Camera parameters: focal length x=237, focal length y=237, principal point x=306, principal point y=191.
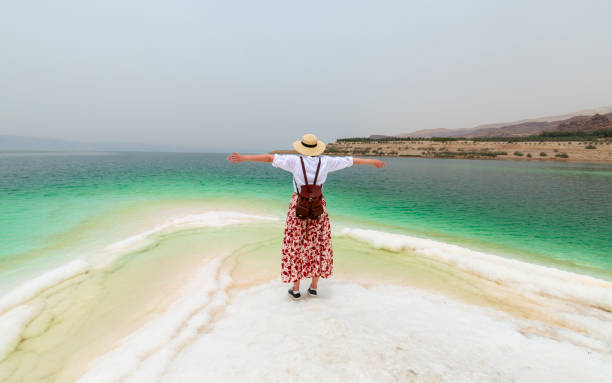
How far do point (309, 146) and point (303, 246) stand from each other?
173 cm

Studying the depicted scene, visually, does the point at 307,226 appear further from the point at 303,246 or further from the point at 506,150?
the point at 506,150

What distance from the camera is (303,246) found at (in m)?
4.14

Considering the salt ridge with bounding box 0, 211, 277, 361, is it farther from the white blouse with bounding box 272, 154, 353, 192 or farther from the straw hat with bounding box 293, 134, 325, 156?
the straw hat with bounding box 293, 134, 325, 156

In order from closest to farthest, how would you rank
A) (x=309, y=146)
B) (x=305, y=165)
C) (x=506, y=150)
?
(x=305, y=165) → (x=309, y=146) → (x=506, y=150)

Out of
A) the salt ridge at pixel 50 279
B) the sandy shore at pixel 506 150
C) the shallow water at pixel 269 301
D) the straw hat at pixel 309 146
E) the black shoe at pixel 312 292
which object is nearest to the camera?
the shallow water at pixel 269 301

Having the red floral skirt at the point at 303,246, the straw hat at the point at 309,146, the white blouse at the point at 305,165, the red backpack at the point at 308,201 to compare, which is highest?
the straw hat at the point at 309,146

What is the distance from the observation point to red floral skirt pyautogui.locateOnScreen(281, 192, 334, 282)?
4070 mm

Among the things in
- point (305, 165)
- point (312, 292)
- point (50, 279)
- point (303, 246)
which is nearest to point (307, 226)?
point (303, 246)

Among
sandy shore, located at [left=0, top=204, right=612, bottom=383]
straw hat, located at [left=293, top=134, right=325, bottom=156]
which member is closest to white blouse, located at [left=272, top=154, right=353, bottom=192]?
straw hat, located at [left=293, top=134, right=325, bottom=156]

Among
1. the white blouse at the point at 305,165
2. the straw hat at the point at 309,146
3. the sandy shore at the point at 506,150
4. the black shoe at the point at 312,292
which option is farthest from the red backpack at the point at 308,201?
the sandy shore at the point at 506,150

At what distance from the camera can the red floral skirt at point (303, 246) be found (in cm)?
407

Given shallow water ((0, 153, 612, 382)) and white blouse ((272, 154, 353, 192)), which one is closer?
shallow water ((0, 153, 612, 382))

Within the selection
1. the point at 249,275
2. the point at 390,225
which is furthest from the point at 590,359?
the point at 390,225

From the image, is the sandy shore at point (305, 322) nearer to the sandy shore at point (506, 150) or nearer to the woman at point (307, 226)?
the woman at point (307, 226)
